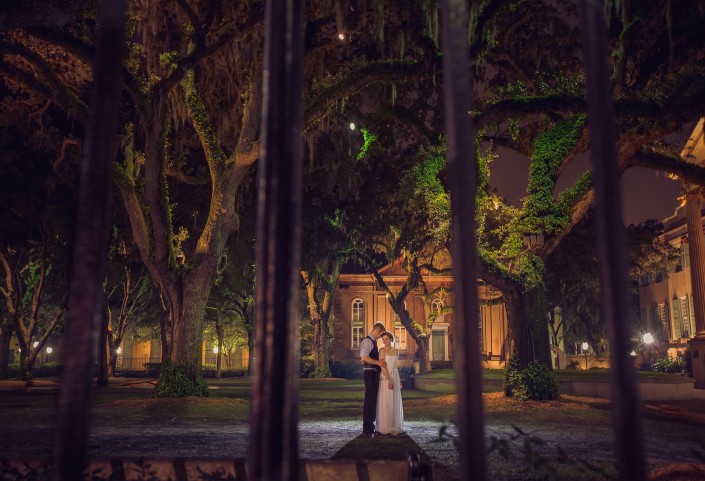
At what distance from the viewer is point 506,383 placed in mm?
17688

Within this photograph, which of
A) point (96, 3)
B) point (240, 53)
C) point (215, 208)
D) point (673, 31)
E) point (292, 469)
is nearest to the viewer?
point (292, 469)

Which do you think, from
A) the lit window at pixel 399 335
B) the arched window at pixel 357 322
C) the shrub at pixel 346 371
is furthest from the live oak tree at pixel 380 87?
the arched window at pixel 357 322

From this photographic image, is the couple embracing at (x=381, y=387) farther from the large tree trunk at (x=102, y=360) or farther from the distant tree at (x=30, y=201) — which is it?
the large tree trunk at (x=102, y=360)

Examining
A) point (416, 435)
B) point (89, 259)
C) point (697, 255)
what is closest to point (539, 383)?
point (416, 435)

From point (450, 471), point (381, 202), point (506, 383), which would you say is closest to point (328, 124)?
point (381, 202)

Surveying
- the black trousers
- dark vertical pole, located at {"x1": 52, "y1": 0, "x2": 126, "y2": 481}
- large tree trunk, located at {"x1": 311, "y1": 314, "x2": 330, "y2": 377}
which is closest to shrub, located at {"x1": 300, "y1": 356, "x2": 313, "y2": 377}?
large tree trunk, located at {"x1": 311, "y1": 314, "x2": 330, "y2": 377}

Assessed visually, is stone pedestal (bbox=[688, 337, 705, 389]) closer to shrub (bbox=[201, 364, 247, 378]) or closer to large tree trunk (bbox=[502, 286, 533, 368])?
large tree trunk (bbox=[502, 286, 533, 368])

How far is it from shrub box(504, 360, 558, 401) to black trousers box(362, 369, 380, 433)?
23.7 ft

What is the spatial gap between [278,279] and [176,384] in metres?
15.7

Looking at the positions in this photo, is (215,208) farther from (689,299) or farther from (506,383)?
(689,299)

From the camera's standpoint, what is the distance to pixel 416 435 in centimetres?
1108

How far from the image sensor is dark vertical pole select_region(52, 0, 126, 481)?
2.88m

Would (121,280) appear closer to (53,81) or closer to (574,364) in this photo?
(53,81)

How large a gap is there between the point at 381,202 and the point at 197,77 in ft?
29.9
